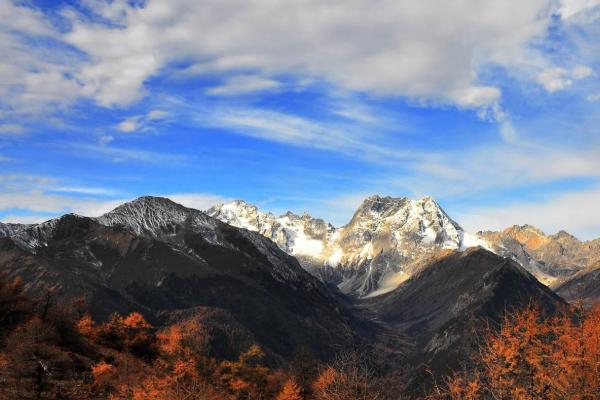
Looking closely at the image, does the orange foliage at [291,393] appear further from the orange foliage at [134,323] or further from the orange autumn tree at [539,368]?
the orange autumn tree at [539,368]

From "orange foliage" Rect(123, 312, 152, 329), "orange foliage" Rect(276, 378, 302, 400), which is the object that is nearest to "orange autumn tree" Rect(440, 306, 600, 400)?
"orange foliage" Rect(276, 378, 302, 400)

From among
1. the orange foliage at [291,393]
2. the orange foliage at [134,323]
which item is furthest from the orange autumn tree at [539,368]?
the orange foliage at [134,323]

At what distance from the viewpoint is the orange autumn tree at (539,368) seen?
50.1 metres

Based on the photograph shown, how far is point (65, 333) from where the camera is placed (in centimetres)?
11394

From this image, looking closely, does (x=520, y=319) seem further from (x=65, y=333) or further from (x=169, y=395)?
(x=65, y=333)

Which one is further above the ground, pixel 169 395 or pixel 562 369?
pixel 562 369

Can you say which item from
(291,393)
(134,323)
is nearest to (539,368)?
(291,393)

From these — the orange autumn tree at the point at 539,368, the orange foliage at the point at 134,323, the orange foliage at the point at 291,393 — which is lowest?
the orange foliage at the point at 291,393

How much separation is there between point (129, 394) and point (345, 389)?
39.0 metres

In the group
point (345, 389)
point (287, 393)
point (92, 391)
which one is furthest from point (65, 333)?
point (345, 389)

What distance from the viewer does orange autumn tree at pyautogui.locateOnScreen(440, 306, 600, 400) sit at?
50125 millimetres

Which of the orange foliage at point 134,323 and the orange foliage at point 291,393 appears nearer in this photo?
the orange foliage at point 291,393

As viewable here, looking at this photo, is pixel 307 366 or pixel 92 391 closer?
pixel 92 391

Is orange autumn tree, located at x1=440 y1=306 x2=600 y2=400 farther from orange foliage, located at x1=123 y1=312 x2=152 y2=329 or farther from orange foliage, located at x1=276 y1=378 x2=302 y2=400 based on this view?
orange foliage, located at x1=123 y1=312 x2=152 y2=329
